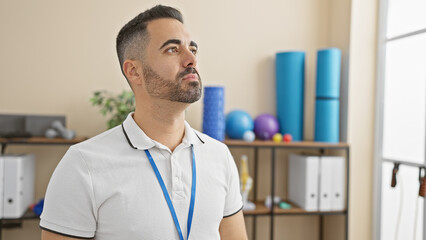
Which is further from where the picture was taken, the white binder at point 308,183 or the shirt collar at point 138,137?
the white binder at point 308,183

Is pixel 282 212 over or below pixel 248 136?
below

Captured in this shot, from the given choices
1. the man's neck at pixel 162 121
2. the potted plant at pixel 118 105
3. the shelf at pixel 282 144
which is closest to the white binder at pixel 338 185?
the shelf at pixel 282 144

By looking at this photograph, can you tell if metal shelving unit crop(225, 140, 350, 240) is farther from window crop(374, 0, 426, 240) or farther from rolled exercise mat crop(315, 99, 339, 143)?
window crop(374, 0, 426, 240)

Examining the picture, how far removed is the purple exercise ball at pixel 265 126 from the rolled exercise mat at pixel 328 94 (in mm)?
333

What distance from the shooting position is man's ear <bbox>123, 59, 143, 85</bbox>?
4.14 feet

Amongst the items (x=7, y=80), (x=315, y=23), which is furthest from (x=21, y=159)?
(x=315, y=23)

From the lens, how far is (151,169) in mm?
1194

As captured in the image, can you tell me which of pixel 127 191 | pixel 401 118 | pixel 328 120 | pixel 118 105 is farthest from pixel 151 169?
pixel 401 118

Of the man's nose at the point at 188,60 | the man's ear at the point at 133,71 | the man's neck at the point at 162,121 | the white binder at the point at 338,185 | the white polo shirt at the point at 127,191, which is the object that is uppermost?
the man's nose at the point at 188,60

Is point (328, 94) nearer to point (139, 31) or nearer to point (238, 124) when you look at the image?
point (238, 124)

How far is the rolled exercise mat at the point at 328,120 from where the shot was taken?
2939 mm

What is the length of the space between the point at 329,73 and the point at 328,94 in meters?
0.15

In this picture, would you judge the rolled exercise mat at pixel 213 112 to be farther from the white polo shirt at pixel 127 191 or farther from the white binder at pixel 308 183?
the white polo shirt at pixel 127 191

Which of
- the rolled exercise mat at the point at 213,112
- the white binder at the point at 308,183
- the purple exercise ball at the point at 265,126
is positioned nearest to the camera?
the rolled exercise mat at the point at 213,112
